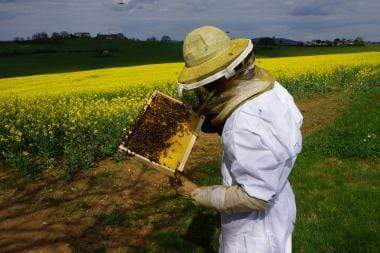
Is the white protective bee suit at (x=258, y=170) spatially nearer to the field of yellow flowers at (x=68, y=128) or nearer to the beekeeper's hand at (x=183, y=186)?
the beekeeper's hand at (x=183, y=186)

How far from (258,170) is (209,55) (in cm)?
62

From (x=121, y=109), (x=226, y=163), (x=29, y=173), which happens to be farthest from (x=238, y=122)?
(x=121, y=109)

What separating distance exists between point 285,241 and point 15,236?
196 inches

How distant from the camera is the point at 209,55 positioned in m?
2.64

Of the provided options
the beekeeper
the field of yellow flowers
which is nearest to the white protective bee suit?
the beekeeper

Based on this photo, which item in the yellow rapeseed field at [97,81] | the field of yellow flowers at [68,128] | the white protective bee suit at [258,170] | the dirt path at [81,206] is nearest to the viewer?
the white protective bee suit at [258,170]

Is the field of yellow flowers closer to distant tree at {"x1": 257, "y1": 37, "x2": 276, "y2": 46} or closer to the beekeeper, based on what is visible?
the beekeeper

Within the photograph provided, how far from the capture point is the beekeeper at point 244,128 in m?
2.56

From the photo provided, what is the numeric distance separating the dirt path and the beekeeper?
3.88m

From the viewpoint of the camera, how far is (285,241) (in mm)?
3012

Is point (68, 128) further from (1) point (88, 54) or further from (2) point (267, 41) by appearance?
(2) point (267, 41)

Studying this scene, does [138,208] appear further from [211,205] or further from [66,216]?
[211,205]

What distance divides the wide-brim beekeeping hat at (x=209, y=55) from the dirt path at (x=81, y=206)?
426cm

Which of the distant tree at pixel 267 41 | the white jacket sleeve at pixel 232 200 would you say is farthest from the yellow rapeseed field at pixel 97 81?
the distant tree at pixel 267 41
